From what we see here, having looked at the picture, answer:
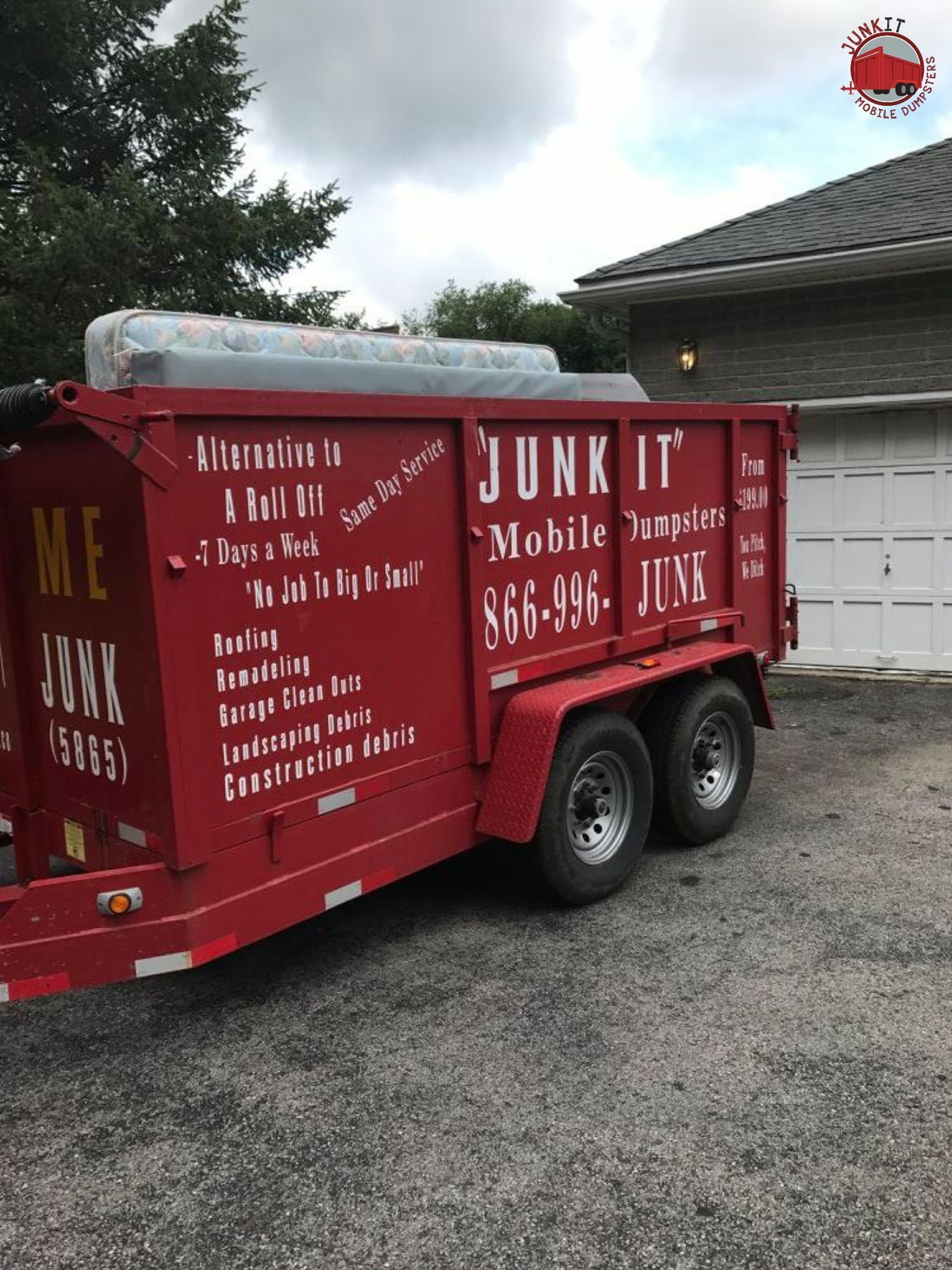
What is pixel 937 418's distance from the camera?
9383 millimetres

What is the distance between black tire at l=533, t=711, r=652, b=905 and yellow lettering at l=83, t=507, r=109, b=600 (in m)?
2.12

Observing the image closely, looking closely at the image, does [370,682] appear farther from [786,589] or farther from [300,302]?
[300,302]

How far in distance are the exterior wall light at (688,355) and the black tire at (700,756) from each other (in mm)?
5251

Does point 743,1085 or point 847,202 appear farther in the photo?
point 847,202

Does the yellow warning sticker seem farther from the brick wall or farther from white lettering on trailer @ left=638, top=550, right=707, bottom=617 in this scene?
the brick wall

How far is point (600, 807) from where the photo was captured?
5.00m

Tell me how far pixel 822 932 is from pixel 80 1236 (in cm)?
312

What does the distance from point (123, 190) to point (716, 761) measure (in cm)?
A: 935

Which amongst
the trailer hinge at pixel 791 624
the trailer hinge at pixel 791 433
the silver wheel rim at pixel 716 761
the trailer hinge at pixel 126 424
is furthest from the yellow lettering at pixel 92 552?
the trailer hinge at pixel 791 624

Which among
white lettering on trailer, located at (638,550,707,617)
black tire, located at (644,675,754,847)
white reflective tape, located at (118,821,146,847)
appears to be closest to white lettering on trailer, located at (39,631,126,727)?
white reflective tape, located at (118,821,146,847)

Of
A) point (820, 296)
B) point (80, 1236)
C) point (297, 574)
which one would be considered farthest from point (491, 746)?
point (820, 296)

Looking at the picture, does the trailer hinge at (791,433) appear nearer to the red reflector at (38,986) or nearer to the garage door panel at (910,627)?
the garage door panel at (910,627)

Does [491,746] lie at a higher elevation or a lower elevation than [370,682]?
lower

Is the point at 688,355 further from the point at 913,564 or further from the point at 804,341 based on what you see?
the point at 913,564
